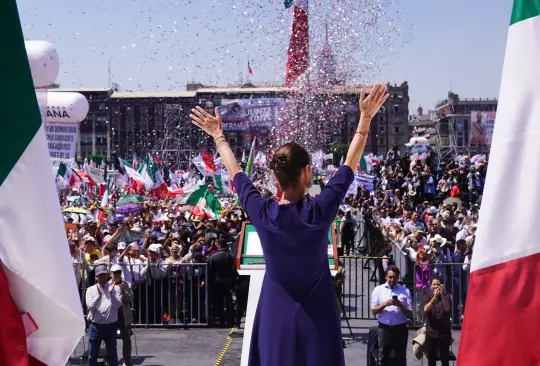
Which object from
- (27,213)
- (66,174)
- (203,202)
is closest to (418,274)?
(203,202)

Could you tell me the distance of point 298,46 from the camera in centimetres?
2139

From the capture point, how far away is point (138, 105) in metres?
122

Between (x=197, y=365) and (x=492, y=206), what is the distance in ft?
27.1

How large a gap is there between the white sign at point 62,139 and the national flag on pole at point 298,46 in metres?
7.54

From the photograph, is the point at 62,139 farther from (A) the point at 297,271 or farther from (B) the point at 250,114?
(B) the point at 250,114

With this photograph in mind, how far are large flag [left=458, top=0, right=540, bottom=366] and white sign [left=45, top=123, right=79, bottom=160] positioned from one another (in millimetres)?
12321

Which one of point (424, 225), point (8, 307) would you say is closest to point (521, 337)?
point (8, 307)

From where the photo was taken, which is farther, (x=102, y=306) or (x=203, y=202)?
(x=203, y=202)

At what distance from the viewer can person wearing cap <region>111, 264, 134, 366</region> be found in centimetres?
902

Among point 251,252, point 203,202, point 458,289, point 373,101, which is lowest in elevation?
point 458,289

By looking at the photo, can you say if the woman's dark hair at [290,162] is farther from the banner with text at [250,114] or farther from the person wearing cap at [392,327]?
the banner with text at [250,114]

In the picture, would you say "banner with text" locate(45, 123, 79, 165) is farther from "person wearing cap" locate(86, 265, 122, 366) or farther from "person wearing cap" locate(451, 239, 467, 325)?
"person wearing cap" locate(451, 239, 467, 325)

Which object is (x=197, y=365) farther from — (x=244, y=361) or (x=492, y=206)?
(x=492, y=206)

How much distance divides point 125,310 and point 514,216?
24.9 feet
